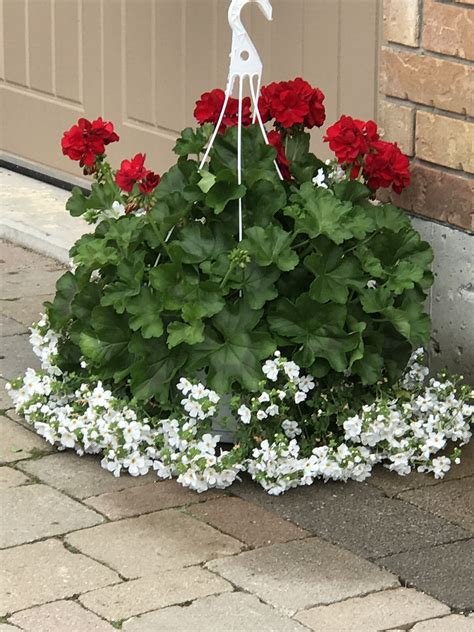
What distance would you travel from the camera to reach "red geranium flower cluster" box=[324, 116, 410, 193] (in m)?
4.24

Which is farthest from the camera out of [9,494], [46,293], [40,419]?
[46,293]

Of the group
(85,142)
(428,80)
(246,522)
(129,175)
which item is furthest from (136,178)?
(246,522)

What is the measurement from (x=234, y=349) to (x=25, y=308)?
1859 mm

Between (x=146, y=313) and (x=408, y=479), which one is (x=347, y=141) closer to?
(x=146, y=313)

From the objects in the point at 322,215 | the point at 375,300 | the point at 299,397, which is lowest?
the point at 299,397

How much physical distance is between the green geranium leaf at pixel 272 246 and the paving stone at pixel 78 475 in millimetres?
746

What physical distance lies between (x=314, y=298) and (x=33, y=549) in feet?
3.59

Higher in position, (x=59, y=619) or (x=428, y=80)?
(x=428, y=80)

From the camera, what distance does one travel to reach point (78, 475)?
416 centimetres

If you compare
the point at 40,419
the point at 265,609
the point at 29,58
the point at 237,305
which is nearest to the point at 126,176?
the point at 237,305

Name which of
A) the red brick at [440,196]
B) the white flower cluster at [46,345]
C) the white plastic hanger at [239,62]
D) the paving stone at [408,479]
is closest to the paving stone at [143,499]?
the paving stone at [408,479]

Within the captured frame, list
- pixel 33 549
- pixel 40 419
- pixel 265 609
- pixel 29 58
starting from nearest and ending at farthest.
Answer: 1. pixel 265 609
2. pixel 33 549
3. pixel 40 419
4. pixel 29 58

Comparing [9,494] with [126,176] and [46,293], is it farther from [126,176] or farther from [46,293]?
[46,293]

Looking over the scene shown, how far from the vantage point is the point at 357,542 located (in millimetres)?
3732
